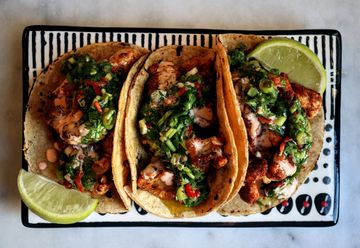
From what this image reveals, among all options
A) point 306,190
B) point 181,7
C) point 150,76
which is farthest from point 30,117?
point 306,190

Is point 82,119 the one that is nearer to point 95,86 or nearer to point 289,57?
point 95,86

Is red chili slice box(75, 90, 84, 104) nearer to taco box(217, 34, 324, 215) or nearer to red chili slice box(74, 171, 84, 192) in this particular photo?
red chili slice box(74, 171, 84, 192)

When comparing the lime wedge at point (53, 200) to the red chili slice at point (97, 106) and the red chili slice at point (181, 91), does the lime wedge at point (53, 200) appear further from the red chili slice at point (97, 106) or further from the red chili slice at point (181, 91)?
the red chili slice at point (181, 91)

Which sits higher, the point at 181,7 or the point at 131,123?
the point at 181,7

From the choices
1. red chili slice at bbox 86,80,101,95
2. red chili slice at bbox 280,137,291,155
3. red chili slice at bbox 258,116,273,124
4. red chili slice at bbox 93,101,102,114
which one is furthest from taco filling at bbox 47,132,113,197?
red chili slice at bbox 280,137,291,155

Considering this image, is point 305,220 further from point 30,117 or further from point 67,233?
point 30,117

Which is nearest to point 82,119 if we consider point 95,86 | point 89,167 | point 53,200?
point 95,86
